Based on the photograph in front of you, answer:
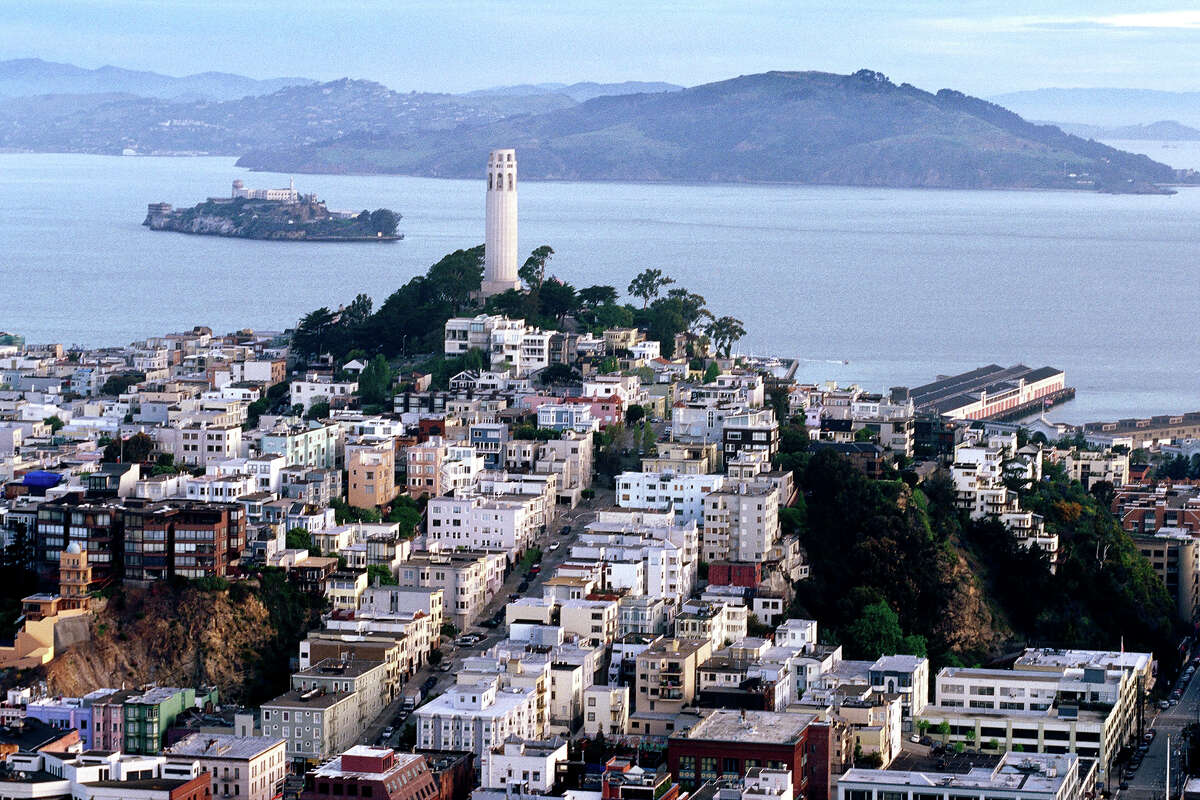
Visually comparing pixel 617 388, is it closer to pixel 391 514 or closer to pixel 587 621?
pixel 391 514

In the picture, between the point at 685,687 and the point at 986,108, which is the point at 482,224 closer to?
the point at 685,687

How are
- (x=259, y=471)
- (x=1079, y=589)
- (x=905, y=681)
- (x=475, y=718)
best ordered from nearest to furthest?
(x=475, y=718) → (x=905, y=681) → (x=259, y=471) → (x=1079, y=589)

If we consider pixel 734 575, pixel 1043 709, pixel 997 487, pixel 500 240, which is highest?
pixel 500 240

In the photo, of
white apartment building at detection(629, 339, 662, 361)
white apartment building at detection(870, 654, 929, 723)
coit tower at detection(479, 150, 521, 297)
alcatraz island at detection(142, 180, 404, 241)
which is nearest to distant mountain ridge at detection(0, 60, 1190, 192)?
alcatraz island at detection(142, 180, 404, 241)

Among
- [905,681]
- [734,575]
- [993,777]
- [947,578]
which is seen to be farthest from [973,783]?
[947,578]

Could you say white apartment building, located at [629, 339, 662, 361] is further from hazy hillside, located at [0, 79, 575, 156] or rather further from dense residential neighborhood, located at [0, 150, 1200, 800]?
hazy hillside, located at [0, 79, 575, 156]

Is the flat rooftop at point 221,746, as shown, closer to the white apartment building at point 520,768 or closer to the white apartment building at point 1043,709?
the white apartment building at point 520,768

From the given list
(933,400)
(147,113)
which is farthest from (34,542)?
(147,113)
